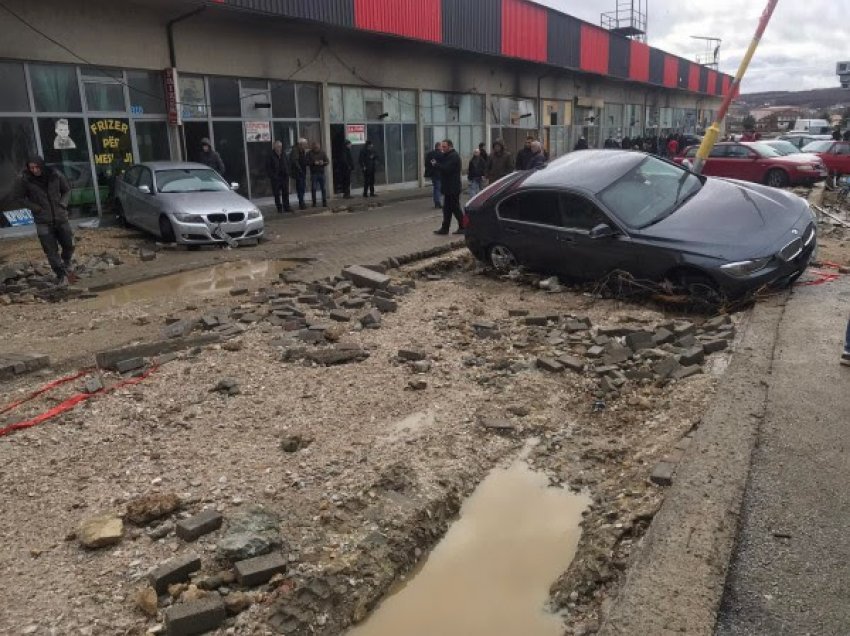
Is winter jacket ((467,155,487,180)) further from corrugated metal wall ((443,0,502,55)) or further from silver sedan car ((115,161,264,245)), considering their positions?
corrugated metal wall ((443,0,502,55))

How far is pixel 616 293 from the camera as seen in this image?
8.20 m

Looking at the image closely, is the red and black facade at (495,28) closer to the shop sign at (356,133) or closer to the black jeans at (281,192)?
the shop sign at (356,133)

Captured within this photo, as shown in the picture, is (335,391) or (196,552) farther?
(335,391)

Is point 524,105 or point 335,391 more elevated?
point 524,105

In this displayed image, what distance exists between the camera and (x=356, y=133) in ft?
67.6

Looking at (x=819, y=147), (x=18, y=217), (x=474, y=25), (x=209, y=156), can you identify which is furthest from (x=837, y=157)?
(x=18, y=217)

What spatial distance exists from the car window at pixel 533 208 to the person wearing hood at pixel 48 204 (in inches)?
238

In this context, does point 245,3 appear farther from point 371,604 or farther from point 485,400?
point 371,604

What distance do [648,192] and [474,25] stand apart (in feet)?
50.0

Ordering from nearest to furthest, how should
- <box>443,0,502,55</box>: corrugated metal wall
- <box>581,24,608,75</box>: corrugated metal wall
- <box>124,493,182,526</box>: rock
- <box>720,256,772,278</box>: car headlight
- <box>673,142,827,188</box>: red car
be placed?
1. <box>124,493,182,526</box>: rock
2. <box>720,256,772,278</box>: car headlight
3. <box>673,142,827,188</box>: red car
4. <box>443,0,502,55</box>: corrugated metal wall
5. <box>581,24,608,75</box>: corrugated metal wall

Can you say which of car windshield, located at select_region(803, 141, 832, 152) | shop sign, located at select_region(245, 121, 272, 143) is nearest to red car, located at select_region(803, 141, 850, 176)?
car windshield, located at select_region(803, 141, 832, 152)

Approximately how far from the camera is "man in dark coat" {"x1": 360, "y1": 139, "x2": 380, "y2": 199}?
19781 mm

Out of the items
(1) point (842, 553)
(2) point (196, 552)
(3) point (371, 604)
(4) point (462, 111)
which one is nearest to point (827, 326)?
(1) point (842, 553)

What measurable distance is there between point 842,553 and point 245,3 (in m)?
14.9
